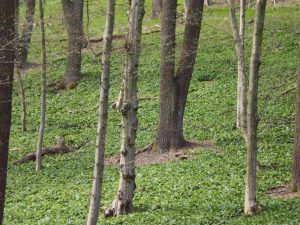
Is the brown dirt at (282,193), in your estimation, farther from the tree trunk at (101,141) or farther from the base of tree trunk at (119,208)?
the tree trunk at (101,141)

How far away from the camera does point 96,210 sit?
995 centimetres

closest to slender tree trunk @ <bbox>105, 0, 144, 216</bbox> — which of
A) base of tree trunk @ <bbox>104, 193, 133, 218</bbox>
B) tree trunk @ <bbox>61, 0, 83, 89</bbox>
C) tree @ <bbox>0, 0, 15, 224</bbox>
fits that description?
base of tree trunk @ <bbox>104, 193, 133, 218</bbox>

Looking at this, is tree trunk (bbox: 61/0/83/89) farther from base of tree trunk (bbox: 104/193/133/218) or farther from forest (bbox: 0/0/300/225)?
base of tree trunk (bbox: 104/193/133/218)

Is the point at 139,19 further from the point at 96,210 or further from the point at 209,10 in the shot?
the point at 209,10

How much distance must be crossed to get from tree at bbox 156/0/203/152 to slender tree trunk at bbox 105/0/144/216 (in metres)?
5.61

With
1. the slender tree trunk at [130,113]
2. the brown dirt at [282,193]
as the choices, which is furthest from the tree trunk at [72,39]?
the brown dirt at [282,193]

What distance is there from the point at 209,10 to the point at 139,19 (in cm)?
3301

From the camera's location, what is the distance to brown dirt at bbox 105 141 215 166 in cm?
1797

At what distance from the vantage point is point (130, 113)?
38.7 ft

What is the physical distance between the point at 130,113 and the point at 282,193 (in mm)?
3836

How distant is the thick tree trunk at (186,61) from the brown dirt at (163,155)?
0.95ft

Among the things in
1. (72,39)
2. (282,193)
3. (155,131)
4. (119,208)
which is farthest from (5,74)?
(72,39)

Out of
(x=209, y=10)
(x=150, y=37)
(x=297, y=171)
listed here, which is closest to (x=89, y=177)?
(x=297, y=171)

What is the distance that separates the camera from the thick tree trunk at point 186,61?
1762 centimetres
